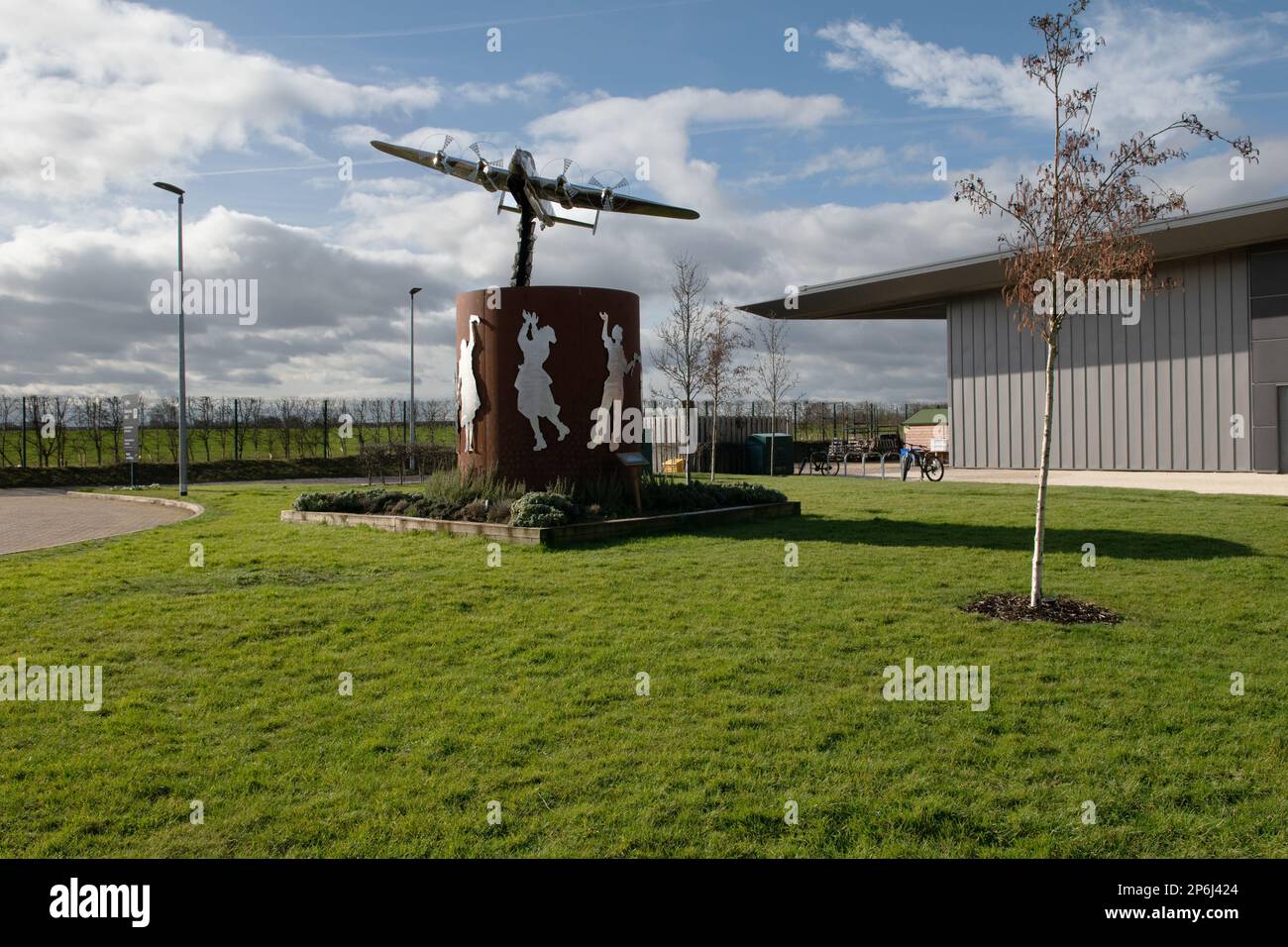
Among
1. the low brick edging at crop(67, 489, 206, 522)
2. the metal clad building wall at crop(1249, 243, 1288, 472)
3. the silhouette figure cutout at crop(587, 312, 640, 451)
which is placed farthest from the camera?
the metal clad building wall at crop(1249, 243, 1288, 472)

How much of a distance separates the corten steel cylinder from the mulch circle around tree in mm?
7188

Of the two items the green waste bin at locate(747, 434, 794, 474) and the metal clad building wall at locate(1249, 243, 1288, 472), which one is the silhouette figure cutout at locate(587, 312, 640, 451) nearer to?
the green waste bin at locate(747, 434, 794, 474)

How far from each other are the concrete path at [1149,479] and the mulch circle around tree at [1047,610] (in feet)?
43.0

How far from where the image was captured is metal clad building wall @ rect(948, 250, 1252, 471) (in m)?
24.9

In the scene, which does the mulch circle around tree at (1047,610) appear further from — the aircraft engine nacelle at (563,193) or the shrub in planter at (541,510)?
the aircraft engine nacelle at (563,193)

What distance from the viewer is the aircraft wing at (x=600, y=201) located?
14.4m

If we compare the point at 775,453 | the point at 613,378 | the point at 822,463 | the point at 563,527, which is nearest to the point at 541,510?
the point at 563,527

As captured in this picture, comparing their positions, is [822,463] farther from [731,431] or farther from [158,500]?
[158,500]

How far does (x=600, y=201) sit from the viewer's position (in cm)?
1459

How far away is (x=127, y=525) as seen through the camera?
15.5 m

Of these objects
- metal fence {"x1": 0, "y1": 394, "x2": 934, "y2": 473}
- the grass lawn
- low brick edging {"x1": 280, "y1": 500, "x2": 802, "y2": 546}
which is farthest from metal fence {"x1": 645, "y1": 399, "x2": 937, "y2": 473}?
the grass lawn

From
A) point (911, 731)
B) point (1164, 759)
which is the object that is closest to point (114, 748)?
point (911, 731)

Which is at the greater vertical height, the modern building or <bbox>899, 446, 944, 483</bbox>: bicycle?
the modern building

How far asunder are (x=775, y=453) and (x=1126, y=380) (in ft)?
34.4
